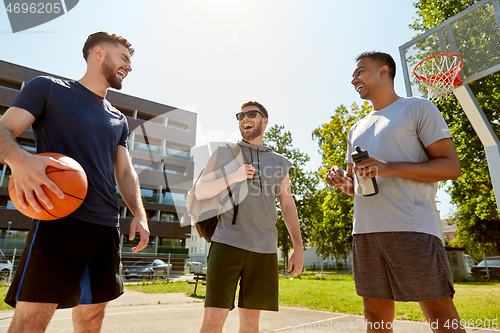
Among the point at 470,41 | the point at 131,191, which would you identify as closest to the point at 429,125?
the point at 131,191

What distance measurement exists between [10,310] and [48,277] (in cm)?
693

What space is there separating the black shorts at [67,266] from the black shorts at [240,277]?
68 cm

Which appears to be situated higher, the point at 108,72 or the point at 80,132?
the point at 108,72

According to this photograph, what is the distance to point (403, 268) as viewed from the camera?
1.95 meters

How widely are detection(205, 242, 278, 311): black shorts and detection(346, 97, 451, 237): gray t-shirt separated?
2.75 feet

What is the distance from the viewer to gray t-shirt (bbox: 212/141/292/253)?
260cm

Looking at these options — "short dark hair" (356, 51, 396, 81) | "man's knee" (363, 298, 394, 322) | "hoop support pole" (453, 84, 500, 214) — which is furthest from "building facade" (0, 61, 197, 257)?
"short dark hair" (356, 51, 396, 81)

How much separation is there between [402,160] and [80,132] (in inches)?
87.8

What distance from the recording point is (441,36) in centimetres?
704

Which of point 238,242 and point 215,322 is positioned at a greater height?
point 238,242

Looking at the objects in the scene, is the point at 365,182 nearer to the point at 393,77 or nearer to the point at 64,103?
the point at 393,77

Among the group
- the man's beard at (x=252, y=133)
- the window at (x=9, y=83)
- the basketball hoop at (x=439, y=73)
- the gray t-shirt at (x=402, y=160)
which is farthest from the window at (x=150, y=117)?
the gray t-shirt at (x=402, y=160)

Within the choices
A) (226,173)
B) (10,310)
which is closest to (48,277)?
(226,173)

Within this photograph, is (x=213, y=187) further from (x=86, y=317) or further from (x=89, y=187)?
(x=86, y=317)
